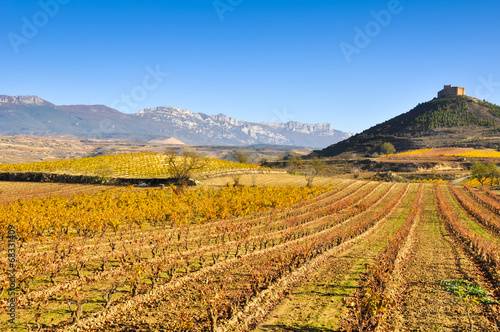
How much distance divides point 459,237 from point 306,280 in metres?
17.0

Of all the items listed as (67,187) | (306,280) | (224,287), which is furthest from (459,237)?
(67,187)

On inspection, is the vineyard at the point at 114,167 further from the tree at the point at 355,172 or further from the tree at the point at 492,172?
the tree at the point at 492,172

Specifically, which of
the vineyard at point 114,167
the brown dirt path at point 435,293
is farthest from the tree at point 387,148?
the brown dirt path at point 435,293

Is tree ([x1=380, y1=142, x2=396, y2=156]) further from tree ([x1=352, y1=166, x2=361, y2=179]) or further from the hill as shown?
tree ([x1=352, y1=166, x2=361, y2=179])

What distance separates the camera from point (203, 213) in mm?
30922

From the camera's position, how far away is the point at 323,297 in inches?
551

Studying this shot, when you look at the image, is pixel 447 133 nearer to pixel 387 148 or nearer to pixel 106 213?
pixel 387 148

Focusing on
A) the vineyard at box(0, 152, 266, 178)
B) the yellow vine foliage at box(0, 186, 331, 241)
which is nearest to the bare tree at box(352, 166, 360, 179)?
the vineyard at box(0, 152, 266, 178)

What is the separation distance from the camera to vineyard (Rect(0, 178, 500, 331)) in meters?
11.6

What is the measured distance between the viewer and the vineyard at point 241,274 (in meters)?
11.6

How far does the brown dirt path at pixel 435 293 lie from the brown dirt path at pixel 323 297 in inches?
91.4

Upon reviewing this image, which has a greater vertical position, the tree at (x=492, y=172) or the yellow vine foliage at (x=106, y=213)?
the tree at (x=492, y=172)

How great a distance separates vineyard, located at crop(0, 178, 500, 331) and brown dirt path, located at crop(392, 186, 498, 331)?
2.8 inches

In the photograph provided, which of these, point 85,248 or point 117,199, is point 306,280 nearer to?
point 85,248
